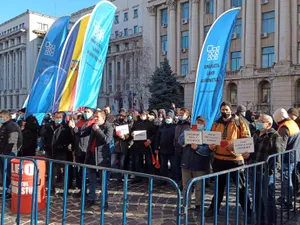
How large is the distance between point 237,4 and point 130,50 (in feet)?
77.9

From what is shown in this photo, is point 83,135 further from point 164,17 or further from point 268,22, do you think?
point 164,17

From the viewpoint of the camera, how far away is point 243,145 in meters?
4.82

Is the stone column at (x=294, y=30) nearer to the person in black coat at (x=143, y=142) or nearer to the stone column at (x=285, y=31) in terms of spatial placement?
the stone column at (x=285, y=31)

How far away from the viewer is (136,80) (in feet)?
149

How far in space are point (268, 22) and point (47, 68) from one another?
3253cm

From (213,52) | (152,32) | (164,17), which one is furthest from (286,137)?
(152,32)

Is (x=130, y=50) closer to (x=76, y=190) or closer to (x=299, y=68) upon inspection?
(x=299, y=68)

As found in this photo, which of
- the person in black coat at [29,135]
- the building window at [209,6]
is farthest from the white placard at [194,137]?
the building window at [209,6]

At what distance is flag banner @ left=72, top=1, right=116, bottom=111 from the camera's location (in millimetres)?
7090

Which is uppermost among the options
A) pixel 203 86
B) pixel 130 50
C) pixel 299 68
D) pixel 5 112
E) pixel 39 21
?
pixel 39 21

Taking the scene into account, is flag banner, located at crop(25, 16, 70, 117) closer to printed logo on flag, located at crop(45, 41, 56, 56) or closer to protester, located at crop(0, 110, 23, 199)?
printed logo on flag, located at crop(45, 41, 56, 56)

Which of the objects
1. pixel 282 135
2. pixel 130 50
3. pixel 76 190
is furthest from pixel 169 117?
pixel 130 50

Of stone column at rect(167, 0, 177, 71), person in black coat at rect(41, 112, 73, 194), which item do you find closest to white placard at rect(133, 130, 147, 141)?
person in black coat at rect(41, 112, 73, 194)

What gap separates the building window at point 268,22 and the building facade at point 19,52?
51278mm
